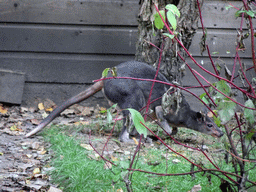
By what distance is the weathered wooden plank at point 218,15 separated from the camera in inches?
232

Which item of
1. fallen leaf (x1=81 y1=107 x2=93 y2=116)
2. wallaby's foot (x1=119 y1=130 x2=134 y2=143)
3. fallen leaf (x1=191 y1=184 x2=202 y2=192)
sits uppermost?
fallen leaf (x1=191 y1=184 x2=202 y2=192)

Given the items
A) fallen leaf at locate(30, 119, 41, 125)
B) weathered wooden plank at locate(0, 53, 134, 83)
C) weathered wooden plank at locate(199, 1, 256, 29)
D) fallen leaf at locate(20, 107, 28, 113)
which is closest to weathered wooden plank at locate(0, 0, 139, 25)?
weathered wooden plank at locate(0, 53, 134, 83)

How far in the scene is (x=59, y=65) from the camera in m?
5.86

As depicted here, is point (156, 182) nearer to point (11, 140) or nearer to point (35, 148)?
point (35, 148)

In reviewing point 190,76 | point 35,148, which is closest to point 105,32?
point 190,76

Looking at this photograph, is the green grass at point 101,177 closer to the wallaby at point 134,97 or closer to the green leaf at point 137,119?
the green leaf at point 137,119

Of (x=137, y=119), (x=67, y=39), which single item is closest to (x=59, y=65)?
(x=67, y=39)

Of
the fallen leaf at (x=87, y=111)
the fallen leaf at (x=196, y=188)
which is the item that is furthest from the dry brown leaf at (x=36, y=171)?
A: the fallen leaf at (x=87, y=111)

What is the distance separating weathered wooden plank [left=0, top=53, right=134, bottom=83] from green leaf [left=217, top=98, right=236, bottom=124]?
4.36m

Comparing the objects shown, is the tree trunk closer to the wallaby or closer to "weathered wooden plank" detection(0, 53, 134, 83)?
the wallaby

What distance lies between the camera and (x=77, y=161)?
10.2 feet

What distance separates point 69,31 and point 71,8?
37cm

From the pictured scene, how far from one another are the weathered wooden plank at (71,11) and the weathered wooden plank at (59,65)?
1.88 ft

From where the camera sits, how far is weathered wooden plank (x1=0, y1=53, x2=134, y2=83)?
5.81 m
